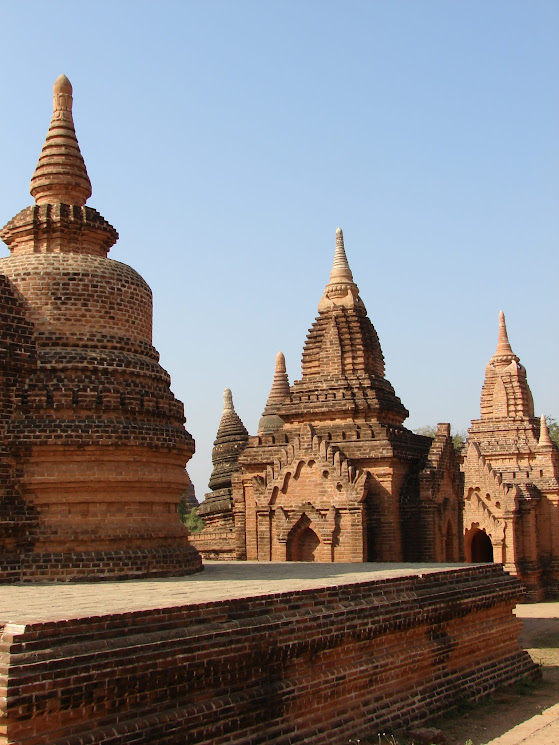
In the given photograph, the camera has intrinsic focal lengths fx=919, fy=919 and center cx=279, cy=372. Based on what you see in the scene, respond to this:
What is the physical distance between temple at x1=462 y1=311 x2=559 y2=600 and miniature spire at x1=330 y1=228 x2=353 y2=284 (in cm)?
1064

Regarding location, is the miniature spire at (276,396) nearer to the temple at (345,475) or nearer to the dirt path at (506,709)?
the temple at (345,475)

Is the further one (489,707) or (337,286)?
(337,286)

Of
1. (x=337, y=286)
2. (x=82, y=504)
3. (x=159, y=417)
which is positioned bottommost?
(x=82, y=504)

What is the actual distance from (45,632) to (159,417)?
7.61 m

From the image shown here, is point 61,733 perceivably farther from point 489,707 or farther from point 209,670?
point 489,707

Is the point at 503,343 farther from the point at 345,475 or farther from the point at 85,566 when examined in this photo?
the point at 85,566

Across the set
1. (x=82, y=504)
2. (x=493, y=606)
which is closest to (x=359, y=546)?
(x=493, y=606)

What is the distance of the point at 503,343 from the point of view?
1695 inches

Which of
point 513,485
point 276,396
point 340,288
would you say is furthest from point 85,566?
point 513,485

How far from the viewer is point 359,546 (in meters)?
23.0

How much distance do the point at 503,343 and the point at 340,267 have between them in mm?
16692

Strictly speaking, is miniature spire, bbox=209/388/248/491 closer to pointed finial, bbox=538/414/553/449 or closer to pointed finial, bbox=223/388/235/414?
pointed finial, bbox=223/388/235/414

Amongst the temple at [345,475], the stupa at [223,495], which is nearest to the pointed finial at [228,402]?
the stupa at [223,495]

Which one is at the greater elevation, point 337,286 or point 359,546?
point 337,286
